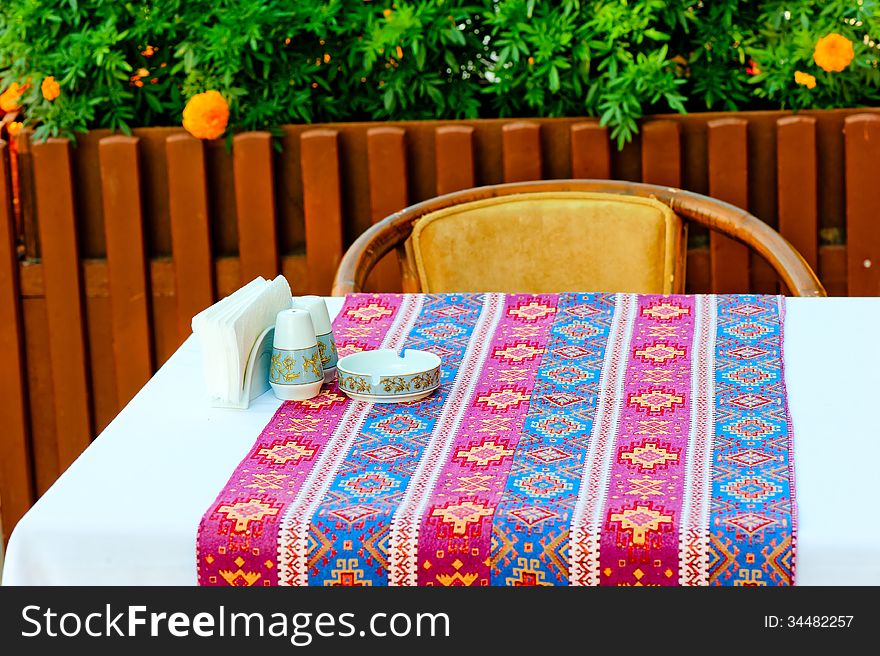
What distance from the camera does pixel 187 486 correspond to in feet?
4.22

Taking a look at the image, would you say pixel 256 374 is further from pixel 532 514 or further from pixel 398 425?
pixel 532 514

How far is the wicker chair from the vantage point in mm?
2316

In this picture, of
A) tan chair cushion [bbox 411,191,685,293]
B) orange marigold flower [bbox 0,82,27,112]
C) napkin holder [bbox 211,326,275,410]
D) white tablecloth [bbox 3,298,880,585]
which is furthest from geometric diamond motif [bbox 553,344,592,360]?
orange marigold flower [bbox 0,82,27,112]

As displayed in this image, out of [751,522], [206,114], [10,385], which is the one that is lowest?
[10,385]

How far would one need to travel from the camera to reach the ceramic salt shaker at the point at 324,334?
1.59m

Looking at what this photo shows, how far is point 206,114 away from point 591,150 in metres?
0.75

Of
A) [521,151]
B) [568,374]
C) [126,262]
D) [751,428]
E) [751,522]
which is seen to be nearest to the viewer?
[751,522]

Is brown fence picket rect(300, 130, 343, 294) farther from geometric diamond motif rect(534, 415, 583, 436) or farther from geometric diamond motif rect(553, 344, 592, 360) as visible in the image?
geometric diamond motif rect(534, 415, 583, 436)

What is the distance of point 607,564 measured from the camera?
115 centimetres

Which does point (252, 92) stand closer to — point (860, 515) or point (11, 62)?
point (11, 62)

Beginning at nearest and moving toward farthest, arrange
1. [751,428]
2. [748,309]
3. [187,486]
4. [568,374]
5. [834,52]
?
[187,486]
[751,428]
[568,374]
[748,309]
[834,52]

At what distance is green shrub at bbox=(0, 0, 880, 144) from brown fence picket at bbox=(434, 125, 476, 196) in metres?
0.10

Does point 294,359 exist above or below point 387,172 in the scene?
below

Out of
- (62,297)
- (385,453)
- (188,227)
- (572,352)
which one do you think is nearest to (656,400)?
(572,352)
